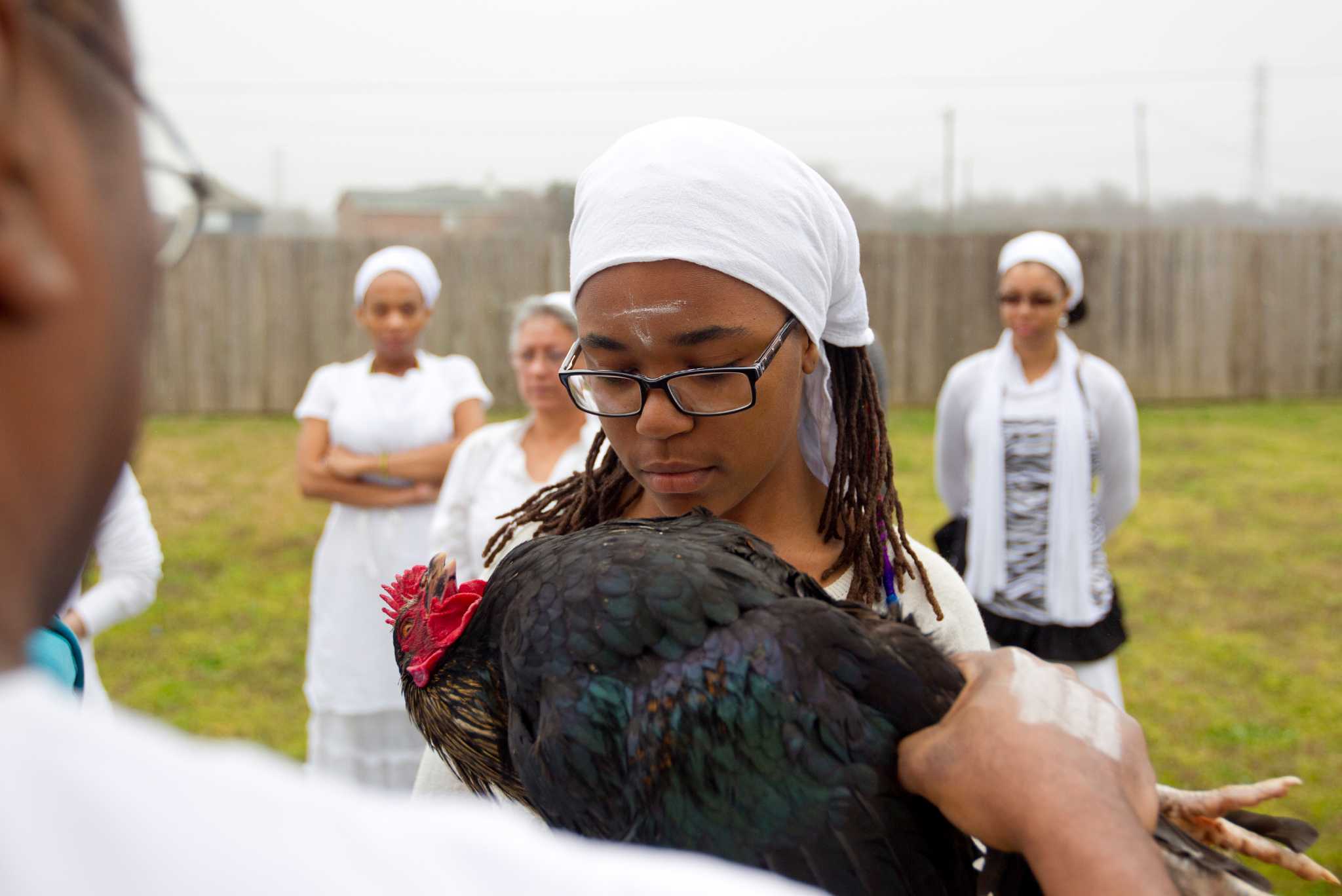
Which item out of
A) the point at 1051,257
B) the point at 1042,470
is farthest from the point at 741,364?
the point at 1051,257

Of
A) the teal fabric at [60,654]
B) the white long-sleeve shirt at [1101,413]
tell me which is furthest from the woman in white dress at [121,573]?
the white long-sleeve shirt at [1101,413]

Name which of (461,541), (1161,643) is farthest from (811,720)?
(1161,643)

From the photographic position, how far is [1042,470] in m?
5.09

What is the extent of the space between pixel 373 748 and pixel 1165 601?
611cm

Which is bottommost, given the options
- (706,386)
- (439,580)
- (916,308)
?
(439,580)

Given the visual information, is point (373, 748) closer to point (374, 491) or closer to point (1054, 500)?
point (374, 491)

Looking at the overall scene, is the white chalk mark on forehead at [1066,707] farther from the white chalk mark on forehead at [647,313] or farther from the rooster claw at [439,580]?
the rooster claw at [439,580]

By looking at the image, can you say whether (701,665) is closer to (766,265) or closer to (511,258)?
(766,265)

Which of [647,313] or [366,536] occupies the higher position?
[647,313]

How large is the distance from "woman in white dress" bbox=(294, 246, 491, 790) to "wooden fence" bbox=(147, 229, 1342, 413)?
10.6 m

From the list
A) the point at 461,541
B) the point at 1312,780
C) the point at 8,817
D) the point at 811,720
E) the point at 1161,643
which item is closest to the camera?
the point at 8,817

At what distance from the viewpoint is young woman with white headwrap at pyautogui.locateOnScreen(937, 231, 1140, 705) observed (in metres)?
4.72

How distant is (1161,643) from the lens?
7.39m

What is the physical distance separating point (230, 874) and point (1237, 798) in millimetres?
1200
